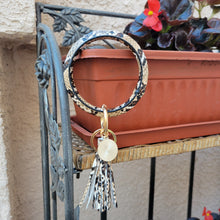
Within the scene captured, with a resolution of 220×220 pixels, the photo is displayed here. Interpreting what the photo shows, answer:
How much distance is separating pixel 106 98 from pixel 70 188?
17cm

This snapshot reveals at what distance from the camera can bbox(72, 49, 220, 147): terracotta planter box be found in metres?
0.38

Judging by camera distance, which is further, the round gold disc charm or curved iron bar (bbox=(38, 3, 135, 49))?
curved iron bar (bbox=(38, 3, 135, 49))

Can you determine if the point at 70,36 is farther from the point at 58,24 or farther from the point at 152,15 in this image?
the point at 152,15

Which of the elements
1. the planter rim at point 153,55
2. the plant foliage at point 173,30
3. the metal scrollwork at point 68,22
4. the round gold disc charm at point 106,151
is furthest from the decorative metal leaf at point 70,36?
the round gold disc charm at point 106,151

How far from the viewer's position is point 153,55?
1.31 feet

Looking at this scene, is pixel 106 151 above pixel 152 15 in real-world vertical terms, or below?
below

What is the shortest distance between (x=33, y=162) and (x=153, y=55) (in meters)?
0.60

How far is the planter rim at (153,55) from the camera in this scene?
0.35 meters

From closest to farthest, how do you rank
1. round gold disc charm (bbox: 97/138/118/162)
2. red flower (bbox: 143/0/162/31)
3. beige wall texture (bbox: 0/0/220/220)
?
1. round gold disc charm (bbox: 97/138/118/162)
2. red flower (bbox: 143/0/162/31)
3. beige wall texture (bbox: 0/0/220/220)

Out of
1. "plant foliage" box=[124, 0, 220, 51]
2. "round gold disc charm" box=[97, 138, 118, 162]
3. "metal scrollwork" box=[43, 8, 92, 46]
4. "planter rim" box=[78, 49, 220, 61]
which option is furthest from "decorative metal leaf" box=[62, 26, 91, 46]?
"round gold disc charm" box=[97, 138, 118, 162]

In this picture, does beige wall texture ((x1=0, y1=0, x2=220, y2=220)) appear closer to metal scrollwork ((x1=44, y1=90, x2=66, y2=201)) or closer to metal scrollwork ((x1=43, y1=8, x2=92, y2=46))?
metal scrollwork ((x1=43, y1=8, x2=92, y2=46))

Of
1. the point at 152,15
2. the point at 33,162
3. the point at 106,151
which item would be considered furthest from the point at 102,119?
the point at 33,162

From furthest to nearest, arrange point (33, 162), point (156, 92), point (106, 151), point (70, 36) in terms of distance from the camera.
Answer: point (33, 162) < point (70, 36) < point (156, 92) < point (106, 151)

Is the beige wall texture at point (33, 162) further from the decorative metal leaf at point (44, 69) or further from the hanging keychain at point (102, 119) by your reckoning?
the hanging keychain at point (102, 119)
